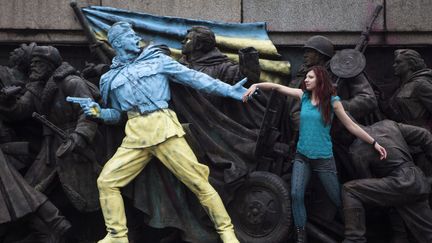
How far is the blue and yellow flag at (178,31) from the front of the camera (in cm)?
1161

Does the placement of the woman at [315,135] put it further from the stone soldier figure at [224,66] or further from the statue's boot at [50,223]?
the statue's boot at [50,223]

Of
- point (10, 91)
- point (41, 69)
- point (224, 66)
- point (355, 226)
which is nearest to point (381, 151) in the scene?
point (355, 226)

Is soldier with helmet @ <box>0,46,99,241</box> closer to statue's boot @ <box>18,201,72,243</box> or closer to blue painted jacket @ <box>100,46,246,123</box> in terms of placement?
statue's boot @ <box>18,201,72,243</box>

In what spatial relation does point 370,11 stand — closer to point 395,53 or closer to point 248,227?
point 395,53

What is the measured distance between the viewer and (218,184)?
10.5 m

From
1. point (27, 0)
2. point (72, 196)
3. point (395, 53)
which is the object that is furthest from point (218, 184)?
point (27, 0)

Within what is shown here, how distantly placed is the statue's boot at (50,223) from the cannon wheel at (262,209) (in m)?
1.92

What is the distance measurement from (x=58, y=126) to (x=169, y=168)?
64.9 inches

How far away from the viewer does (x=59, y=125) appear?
36.3 feet

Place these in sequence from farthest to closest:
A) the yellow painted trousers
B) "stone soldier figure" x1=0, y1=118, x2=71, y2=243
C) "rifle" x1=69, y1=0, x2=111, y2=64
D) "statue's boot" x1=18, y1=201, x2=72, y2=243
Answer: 1. "rifle" x1=69, y1=0, x2=111, y2=64
2. "statue's boot" x1=18, y1=201, x2=72, y2=243
3. "stone soldier figure" x1=0, y1=118, x2=71, y2=243
4. the yellow painted trousers

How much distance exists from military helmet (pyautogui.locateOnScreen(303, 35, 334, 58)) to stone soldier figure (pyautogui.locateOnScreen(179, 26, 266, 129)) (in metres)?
0.73

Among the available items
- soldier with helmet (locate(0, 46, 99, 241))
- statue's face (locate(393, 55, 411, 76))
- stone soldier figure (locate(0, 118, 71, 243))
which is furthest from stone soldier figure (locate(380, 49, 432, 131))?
stone soldier figure (locate(0, 118, 71, 243))

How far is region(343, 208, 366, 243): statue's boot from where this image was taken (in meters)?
9.99

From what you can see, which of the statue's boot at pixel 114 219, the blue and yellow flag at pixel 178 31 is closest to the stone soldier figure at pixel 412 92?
the blue and yellow flag at pixel 178 31
